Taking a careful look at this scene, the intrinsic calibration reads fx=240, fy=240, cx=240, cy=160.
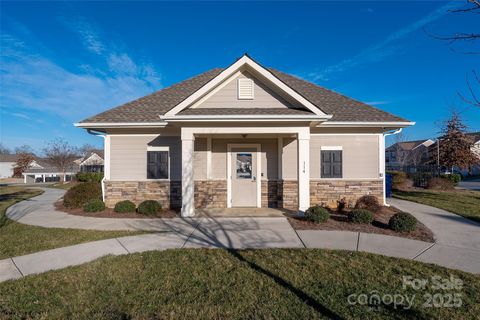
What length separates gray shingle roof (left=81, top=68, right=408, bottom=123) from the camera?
31.2ft

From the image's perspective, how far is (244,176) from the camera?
992cm

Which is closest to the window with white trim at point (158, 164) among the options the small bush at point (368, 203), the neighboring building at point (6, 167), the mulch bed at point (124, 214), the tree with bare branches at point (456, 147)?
the mulch bed at point (124, 214)

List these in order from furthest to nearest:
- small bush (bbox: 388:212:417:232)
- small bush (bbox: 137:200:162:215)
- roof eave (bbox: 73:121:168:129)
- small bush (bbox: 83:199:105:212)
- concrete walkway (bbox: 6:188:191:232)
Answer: roof eave (bbox: 73:121:168:129)
small bush (bbox: 83:199:105:212)
small bush (bbox: 137:200:162:215)
concrete walkway (bbox: 6:188:191:232)
small bush (bbox: 388:212:417:232)

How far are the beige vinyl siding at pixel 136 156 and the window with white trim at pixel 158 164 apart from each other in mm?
168

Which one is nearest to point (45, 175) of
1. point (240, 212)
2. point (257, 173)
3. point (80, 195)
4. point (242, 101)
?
point (80, 195)

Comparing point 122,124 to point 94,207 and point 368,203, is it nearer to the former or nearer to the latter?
point 94,207

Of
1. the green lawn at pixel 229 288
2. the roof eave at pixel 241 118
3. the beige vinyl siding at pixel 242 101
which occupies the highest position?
the beige vinyl siding at pixel 242 101

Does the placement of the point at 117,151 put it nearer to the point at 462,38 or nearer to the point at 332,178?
the point at 332,178

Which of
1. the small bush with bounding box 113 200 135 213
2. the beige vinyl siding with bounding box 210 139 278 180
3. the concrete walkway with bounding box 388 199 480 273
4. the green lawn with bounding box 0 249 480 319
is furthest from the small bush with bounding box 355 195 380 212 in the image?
the small bush with bounding box 113 200 135 213

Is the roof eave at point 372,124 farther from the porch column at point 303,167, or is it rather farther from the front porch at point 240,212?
the front porch at point 240,212

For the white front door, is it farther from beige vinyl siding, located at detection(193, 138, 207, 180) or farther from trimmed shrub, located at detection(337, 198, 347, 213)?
trimmed shrub, located at detection(337, 198, 347, 213)

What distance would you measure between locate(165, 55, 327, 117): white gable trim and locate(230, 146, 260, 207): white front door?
2.62 meters

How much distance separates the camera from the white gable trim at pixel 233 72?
8.13 m

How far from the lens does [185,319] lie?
3.01 meters
